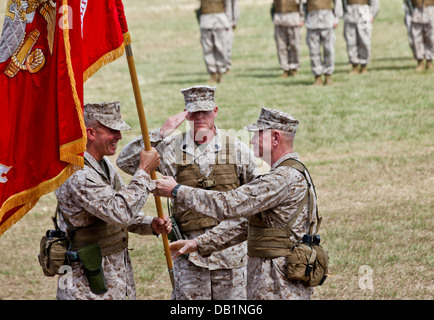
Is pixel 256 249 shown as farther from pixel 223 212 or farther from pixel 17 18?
pixel 17 18

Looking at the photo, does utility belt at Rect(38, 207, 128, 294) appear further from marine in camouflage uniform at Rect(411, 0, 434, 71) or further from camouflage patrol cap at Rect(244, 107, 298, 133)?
marine in camouflage uniform at Rect(411, 0, 434, 71)

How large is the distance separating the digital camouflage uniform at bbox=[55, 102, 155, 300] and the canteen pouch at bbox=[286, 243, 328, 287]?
3.74 ft

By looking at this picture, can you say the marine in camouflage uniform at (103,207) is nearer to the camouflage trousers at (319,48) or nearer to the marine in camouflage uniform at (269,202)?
the marine in camouflage uniform at (269,202)

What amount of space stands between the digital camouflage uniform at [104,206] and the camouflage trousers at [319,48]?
44.0ft

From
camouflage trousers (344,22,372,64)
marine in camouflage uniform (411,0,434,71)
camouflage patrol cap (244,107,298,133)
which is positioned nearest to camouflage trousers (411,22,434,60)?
marine in camouflage uniform (411,0,434,71)

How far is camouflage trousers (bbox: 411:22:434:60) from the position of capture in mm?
19922

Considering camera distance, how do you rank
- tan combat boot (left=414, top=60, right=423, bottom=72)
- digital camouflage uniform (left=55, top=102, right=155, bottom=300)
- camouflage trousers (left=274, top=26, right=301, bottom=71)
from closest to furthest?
digital camouflage uniform (left=55, top=102, right=155, bottom=300) → tan combat boot (left=414, top=60, right=423, bottom=72) → camouflage trousers (left=274, top=26, right=301, bottom=71)

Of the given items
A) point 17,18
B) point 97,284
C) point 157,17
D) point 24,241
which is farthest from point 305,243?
point 157,17

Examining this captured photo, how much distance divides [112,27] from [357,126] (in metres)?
10.9

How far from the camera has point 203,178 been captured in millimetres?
7367

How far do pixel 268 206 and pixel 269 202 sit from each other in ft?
0.12

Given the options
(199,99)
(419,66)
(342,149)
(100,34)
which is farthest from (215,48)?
(100,34)

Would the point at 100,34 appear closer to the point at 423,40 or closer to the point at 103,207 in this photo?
the point at 103,207

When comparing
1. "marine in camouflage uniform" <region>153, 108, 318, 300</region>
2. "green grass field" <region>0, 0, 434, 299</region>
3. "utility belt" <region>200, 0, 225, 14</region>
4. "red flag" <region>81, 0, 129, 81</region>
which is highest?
"red flag" <region>81, 0, 129, 81</region>
